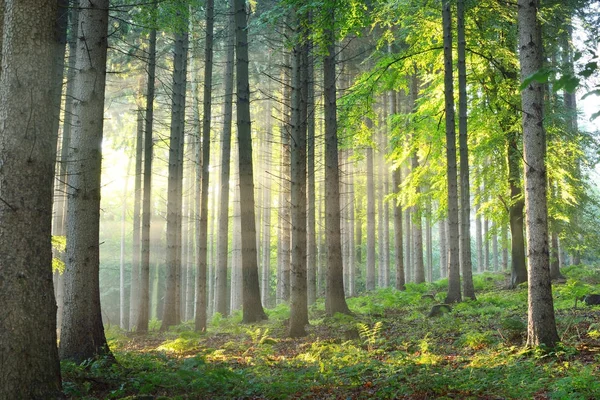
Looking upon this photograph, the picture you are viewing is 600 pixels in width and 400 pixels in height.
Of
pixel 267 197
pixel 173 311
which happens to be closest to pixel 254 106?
pixel 267 197

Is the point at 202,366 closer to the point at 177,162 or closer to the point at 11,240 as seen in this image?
the point at 11,240

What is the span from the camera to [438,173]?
1767 cm

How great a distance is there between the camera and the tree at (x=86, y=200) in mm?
7484

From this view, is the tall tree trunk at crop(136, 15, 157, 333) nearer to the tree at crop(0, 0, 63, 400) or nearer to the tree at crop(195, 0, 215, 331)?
the tree at crop(195, 0, 215, 331)

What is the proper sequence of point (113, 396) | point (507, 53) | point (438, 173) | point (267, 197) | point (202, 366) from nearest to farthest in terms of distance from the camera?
point (113, 396) < point (202, 366) < point (507, 53) < point (438, 173) < point (267, 197)

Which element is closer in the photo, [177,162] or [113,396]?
[113,396]

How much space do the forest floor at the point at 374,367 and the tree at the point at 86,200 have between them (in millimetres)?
680

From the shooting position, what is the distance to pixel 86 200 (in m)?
7.75

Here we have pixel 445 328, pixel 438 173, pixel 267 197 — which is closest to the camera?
pixel 445 328

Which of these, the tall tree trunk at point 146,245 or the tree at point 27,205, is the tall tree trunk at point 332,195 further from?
the tree at point 27,205

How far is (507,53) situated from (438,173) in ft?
15.1

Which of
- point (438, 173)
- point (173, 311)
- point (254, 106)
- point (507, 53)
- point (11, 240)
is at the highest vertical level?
point (254, 106)

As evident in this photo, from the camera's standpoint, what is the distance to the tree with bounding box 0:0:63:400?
4.75 metres

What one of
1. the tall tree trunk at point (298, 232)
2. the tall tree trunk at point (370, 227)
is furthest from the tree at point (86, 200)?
the tall tree trunk at point (370, 227)
